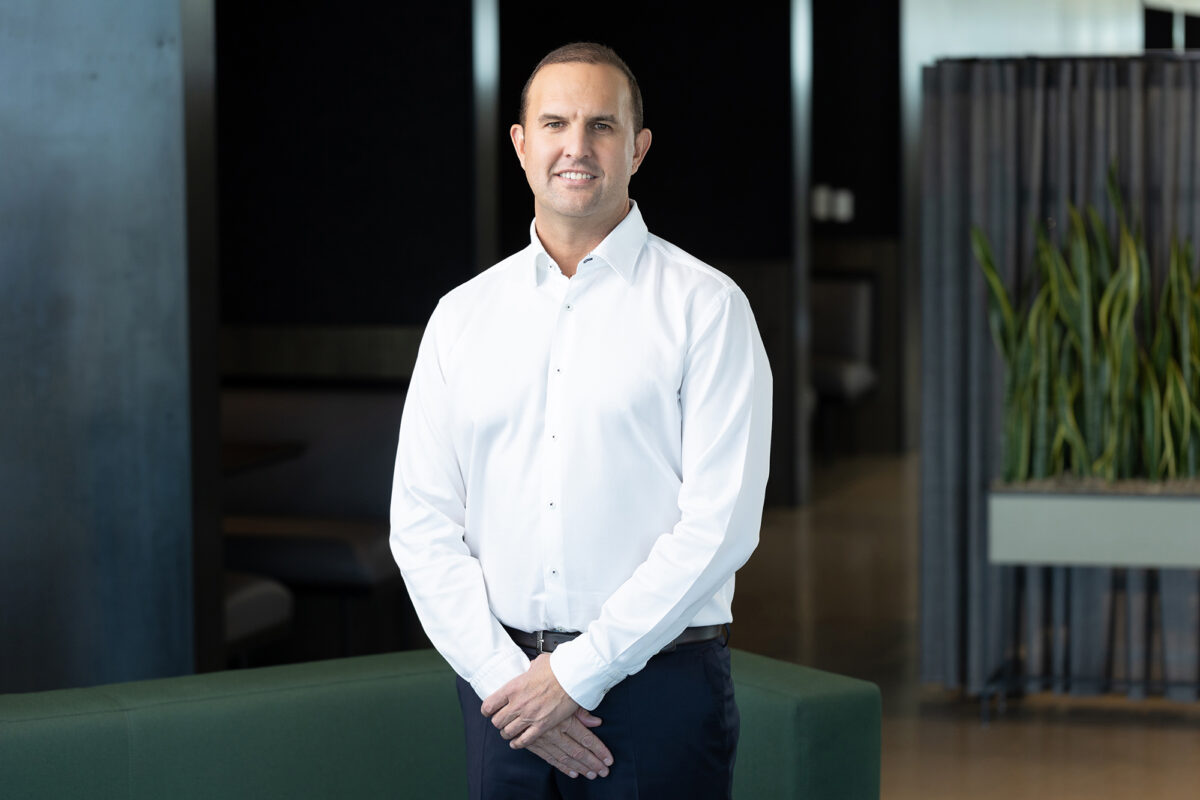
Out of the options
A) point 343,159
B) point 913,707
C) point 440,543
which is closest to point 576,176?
point 440,543

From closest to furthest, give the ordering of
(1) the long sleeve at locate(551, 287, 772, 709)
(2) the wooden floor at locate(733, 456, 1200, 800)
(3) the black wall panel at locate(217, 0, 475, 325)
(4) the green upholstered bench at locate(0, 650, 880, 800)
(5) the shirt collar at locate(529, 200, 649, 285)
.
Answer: (1) the long sleeve at locate(551, 287, 772, 709), (5) the shirt collar at locate(529, 200, 649, 285), (4) the green upholstered bench at locate(0, 650, 880, 800), (2) the wooden floor at locate(733, 456, 1200, 800), (3) the black wall panel at locate(217, 0, 475, 325)

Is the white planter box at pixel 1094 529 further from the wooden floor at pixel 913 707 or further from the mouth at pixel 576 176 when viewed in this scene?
the mouth at pixel 576 176

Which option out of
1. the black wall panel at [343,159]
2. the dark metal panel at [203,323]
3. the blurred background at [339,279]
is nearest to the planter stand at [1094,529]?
the blurred background at [339,279]

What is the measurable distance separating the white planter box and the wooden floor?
0.48 metres

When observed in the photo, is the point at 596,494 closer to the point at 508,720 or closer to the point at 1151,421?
the point at 508,720

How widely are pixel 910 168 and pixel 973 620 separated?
5751 mm

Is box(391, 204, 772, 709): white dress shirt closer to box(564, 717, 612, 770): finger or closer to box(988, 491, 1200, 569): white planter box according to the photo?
box(564, 717, 612, 770): finger

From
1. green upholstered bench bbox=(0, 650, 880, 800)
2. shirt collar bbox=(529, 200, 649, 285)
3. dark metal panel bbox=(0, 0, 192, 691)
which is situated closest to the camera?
shirt collar bbox=(529, 200, 649, 285)

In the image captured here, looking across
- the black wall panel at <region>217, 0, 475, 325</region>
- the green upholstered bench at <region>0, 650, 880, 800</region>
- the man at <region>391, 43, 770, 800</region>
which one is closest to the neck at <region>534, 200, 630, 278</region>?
the man at <region>391, 43, 770, 800</region>

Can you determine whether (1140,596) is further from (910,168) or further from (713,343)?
(910,168)

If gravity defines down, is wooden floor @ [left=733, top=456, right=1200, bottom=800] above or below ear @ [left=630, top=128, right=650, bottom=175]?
below

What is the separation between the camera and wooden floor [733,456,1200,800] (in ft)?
12.2

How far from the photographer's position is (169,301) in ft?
9.76

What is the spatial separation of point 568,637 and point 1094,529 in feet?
8.61
